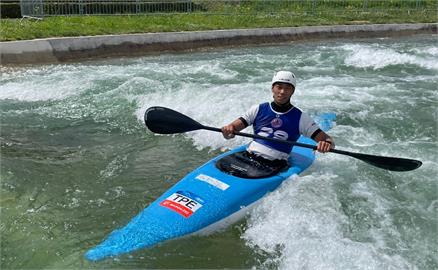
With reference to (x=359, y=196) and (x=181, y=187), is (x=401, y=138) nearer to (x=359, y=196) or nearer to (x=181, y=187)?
(x=359, y=196)

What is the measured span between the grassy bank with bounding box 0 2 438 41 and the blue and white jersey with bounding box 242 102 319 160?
26.6 ft

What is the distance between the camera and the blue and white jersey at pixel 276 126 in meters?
4.75

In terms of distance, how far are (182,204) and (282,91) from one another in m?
1.38

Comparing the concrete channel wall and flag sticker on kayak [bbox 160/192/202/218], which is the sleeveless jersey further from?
the concrete channel wall

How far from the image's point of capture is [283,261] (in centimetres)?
388

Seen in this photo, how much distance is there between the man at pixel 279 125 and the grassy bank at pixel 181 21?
8.10m

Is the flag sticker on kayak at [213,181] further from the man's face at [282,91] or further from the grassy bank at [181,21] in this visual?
the grassy bank at [181,21]

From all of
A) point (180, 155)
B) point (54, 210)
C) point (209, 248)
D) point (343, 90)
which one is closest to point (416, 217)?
point (209, 248)

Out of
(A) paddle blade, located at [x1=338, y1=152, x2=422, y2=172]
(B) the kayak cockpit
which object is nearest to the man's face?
(B) the kayak cockpit

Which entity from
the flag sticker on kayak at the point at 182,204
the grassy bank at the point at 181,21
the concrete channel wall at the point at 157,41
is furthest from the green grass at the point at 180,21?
the flag sticker on kayak at the point at 182,204

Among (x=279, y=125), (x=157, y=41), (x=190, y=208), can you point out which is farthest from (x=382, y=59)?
(x=190, y=208)

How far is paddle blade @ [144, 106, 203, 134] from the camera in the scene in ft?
16.5

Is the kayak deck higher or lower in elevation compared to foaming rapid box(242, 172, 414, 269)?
higher

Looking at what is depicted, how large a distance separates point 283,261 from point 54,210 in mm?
→ 2137
